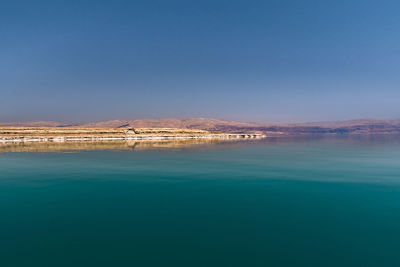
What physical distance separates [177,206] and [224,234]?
14.5 ft

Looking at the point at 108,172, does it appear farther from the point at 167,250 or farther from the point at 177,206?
the point at 167,250

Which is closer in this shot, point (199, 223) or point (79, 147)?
point (199, 223)

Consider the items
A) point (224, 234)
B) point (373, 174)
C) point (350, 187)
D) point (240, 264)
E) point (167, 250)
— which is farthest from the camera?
point (373, 174)

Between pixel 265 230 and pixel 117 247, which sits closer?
pixel 117 247

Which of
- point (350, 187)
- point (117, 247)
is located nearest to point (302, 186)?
point (350, 187)

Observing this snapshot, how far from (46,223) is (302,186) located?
17.1 meters

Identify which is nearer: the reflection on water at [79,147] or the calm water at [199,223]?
the calm water at [199,223]

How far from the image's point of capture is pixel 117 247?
9273mm

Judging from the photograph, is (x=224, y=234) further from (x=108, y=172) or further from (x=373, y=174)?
(x=373, y=174)

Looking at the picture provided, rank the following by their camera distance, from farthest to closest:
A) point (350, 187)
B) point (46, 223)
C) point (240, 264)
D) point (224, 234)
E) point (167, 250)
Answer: point (350, 187) < point (46, 223) < point (224, 234) < point (167, 250) < point (240, 264)

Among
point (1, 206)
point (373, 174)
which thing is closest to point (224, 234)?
point (1, 206)

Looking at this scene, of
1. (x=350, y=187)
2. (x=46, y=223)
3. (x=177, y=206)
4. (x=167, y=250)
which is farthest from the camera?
(x=350, y=187)

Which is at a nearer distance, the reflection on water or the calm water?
the calm water

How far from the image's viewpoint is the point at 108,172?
1011 inches
